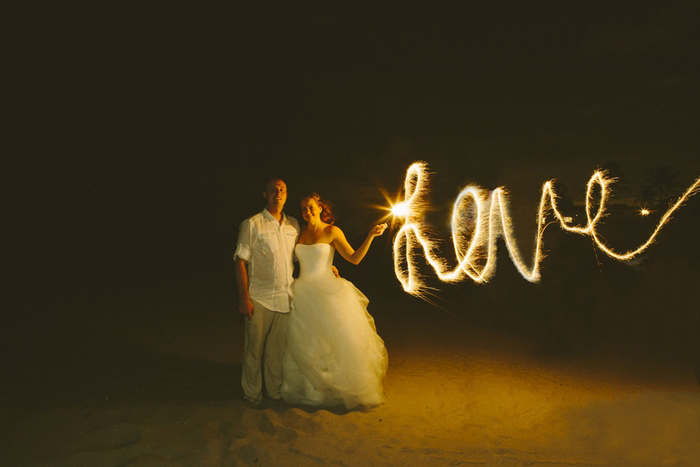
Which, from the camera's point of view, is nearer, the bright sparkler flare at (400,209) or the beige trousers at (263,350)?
the beige trousers at (263,350)

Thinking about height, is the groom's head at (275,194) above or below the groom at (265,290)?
above

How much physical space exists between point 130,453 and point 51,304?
360 inches

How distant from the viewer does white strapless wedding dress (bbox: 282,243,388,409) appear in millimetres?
4898

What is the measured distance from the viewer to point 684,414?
464 centimetres

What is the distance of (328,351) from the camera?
495 centimetres

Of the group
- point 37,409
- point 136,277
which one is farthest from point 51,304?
point 37,409

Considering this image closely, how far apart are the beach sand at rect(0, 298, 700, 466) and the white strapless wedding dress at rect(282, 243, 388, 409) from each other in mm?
170

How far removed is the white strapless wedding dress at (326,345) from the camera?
4.90m

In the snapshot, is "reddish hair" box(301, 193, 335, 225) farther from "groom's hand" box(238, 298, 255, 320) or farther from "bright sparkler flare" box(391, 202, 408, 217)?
"groom's hand" box(238, 298, 255, 320)

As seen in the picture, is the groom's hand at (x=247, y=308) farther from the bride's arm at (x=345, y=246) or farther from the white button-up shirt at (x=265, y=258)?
the bride's arm at (x=345, y=246)

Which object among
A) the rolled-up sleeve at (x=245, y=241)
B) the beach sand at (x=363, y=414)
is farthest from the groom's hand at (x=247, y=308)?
the beach sand at (x=363, y=414)

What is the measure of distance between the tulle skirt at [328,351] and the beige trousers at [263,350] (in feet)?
0.29

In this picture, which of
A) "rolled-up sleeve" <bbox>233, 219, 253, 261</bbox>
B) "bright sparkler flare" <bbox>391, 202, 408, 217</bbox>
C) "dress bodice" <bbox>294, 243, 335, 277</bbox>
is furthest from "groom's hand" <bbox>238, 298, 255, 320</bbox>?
"bright sparkler flare" <bbox>391, 202, 408, 217</bbox>

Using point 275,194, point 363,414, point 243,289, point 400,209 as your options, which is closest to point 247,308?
point 243,289
